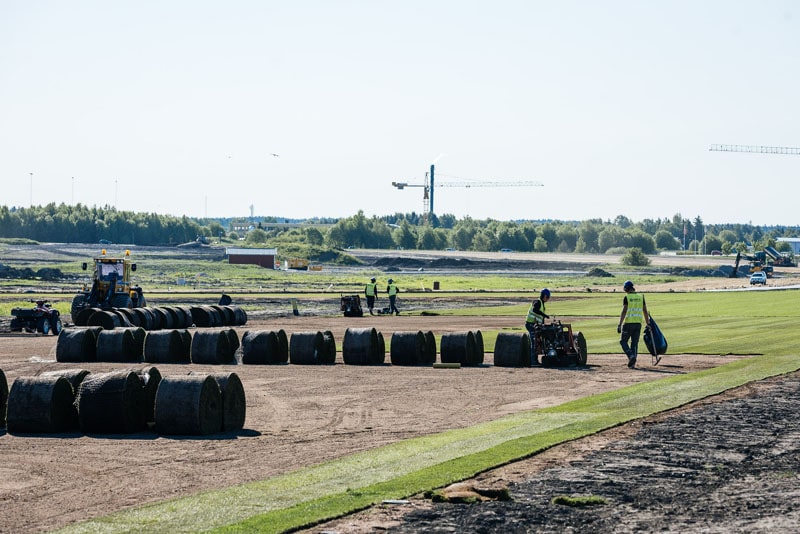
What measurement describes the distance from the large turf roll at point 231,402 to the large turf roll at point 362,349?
11978mm

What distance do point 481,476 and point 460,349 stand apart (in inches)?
667

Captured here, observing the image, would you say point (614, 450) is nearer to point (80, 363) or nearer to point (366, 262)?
point (80, 363)

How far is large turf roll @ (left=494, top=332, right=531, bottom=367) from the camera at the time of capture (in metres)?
32.2

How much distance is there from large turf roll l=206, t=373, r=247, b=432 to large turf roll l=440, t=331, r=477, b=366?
40.6 ft

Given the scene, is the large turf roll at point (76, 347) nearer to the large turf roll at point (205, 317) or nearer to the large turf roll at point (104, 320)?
the large turf roll at point (104, 320)

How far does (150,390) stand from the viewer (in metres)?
21.6

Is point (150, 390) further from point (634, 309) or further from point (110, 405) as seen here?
point (634, 309)

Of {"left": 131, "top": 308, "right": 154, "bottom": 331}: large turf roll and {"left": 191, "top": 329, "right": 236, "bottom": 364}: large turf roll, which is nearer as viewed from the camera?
{"left": 191, "top": 329, "right": 236, "bottom": 364}: large turf roll

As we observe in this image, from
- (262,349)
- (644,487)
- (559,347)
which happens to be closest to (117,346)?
(262,349)

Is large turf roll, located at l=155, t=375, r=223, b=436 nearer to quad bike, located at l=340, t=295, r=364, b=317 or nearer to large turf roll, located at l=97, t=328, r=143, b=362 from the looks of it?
large turf roll, located at l=97, t=328, r=143, b=362

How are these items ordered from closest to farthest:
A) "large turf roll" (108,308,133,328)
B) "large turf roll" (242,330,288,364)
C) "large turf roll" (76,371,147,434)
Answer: "large turf roll" (76,371,147,434)
"large turf roll" (242,330,288,364)
"large turf roll" (108,308,133,328)

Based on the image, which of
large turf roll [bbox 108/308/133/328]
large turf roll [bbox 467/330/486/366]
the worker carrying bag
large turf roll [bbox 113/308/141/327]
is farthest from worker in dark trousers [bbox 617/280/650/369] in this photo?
large turf roll [bbox 113/308/141/327]

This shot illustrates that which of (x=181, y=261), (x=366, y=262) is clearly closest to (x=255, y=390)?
(x=181, y=261)

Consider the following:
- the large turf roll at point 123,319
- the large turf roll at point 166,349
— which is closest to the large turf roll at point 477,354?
the large turf roll at point 166,349
